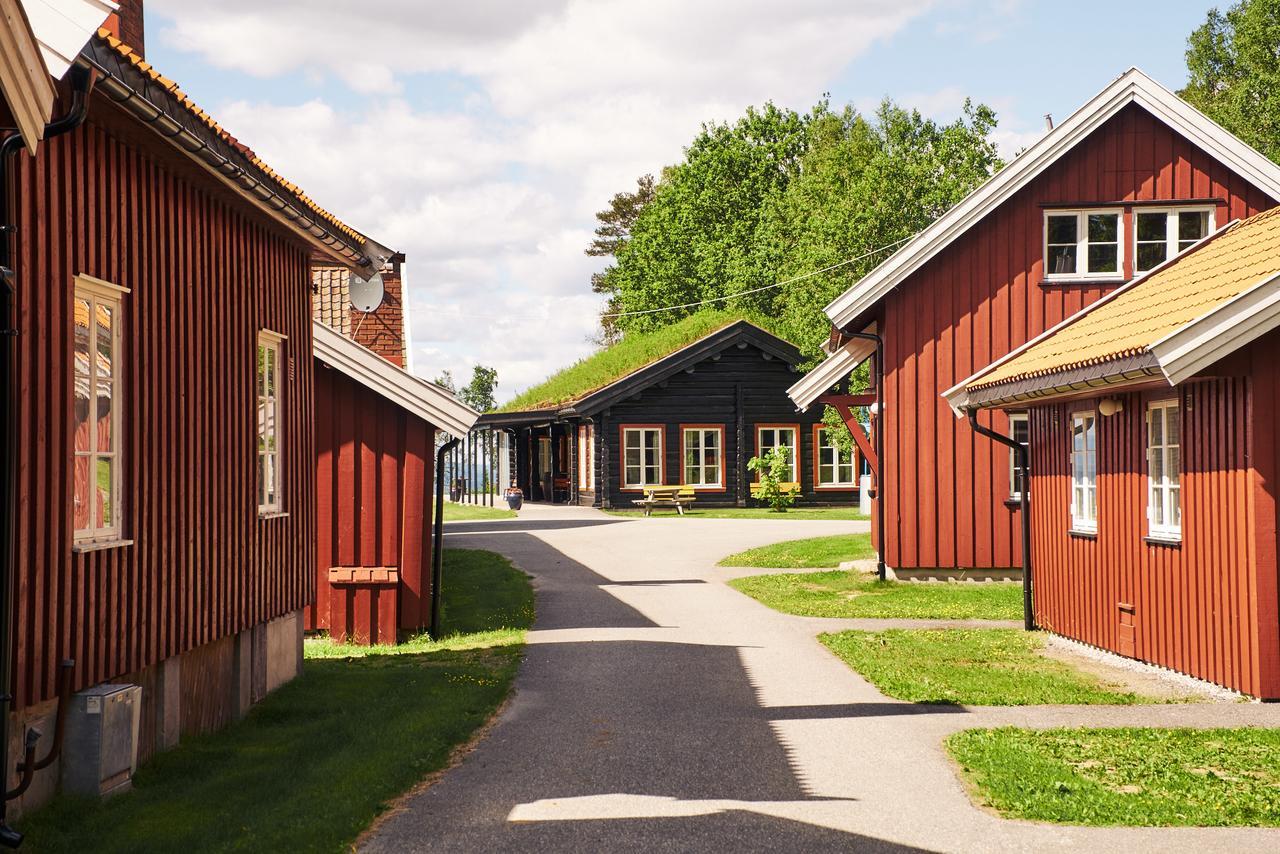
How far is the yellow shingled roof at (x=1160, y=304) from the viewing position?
1134 centimetres

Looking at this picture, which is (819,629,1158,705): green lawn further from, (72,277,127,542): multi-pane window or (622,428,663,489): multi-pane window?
(622,428,663,489): multi-pane window

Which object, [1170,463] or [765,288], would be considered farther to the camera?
[765,288]

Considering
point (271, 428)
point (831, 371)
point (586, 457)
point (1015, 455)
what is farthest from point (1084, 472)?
point (586, 457)

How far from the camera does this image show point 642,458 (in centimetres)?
3919

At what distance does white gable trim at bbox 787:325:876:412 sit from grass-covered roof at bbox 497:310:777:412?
18057 mm

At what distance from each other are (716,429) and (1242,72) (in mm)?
26859

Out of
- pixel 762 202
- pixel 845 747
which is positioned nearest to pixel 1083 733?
pixel 845 747

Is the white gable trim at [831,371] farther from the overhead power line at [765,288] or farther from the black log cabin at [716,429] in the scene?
the overhead power line at [765,288]

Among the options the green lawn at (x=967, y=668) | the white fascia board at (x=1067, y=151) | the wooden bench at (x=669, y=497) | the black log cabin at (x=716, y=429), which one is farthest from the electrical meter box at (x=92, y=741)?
the black log cabin at (x=716, y=429)

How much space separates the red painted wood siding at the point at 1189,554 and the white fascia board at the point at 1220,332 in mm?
451

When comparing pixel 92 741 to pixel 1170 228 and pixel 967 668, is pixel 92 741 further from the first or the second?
pixel 1170 228

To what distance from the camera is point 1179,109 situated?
61.5ft

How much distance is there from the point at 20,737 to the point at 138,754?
1706mm

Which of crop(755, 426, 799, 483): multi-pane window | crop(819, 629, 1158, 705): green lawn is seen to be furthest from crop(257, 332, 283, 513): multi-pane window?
crop(755, 426, 799, 483): multi-pane window
